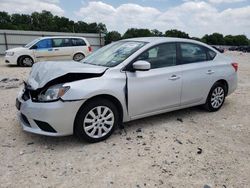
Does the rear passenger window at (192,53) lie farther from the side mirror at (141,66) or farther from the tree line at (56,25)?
the tree line at (56,25)

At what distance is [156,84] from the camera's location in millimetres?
4438

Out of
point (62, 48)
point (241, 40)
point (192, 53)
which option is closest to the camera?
point (192, 53)

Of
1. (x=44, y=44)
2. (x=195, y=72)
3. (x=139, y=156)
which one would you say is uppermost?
(x=44, y=44)

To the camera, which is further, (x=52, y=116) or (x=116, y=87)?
(x=116, y=87)

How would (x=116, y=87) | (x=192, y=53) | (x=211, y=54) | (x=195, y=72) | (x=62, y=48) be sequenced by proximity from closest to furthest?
(x=116, y=87) < (x=195, y=72) < (x=192, y=53) < (x=211, y=54) < (x=62, y=48)

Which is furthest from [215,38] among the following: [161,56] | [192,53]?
[161,56]

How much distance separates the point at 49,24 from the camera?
6294 cm

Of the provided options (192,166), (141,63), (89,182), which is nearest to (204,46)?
(141,63)

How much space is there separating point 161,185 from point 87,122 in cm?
142

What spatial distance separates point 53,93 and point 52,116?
32 centimetres

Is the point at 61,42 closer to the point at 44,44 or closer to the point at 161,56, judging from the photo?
the point at 44,44

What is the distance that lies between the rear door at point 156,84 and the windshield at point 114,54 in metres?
0.24

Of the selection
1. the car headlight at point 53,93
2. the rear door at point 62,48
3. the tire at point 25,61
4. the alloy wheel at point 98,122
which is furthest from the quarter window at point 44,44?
the alloy wheel at point 98,122

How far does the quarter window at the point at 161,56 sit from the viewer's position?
449 cm
